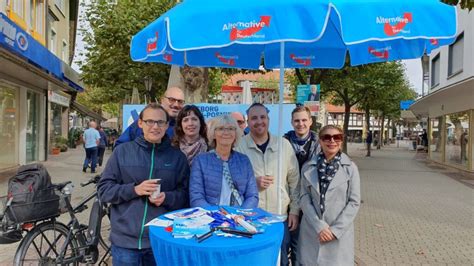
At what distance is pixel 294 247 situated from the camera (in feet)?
12.3

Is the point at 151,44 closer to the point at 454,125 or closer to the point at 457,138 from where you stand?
the point at 457,138

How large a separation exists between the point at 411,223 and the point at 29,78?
13.4m

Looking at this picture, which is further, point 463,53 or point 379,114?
point 379,114

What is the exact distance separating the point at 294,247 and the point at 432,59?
23.2 meters

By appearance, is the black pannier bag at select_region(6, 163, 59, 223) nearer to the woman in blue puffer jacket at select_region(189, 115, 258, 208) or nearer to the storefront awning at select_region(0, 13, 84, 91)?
the woman in blue puffer jacket at select_region(189, 115, 258, 208)

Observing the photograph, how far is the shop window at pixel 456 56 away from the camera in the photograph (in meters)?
17.1

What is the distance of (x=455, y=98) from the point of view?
1844 cm

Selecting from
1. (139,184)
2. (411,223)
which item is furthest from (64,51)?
(139,184)

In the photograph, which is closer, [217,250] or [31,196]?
[217,250]

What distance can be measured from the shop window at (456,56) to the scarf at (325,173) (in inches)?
634

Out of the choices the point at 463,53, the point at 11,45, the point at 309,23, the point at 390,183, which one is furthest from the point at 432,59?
the point at 309,23

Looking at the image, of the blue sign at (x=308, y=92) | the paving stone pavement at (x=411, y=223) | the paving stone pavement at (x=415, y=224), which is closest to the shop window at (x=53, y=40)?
the paving stone pavement at (x=411, y=223)

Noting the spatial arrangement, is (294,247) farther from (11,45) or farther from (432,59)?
(432,59)

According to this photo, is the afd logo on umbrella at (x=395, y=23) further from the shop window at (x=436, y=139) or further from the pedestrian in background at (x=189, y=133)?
the shop window at (x=436, y=139)
